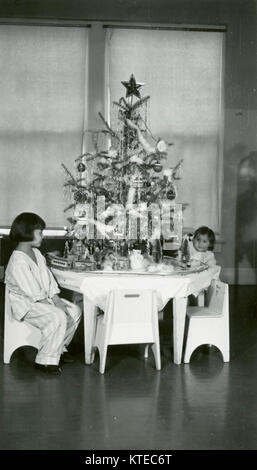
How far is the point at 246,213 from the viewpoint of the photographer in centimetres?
898

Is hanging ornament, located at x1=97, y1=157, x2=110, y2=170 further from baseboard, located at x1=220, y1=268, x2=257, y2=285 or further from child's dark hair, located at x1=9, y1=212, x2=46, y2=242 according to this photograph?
baseboard, located at x1=220, y1=268, x2=257, y2=285

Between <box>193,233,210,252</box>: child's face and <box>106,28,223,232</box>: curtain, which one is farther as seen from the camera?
<box>106,28,223,232</box>: curtain

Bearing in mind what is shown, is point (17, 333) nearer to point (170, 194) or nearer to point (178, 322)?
point (178, 322)

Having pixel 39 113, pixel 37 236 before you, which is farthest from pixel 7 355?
pixel 39 113

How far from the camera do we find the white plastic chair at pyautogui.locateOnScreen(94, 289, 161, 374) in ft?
13.8

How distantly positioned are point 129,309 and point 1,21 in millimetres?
6086

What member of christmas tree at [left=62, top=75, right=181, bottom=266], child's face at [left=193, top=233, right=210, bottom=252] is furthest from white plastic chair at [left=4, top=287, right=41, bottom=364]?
child's face at [left=193, top=233, right=210, bottom=252]

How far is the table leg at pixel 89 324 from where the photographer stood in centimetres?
441

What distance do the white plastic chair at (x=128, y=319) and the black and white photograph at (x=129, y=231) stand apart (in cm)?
1

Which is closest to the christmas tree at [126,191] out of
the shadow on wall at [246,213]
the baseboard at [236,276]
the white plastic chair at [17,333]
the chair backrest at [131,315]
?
the chair backrest at [131,315]

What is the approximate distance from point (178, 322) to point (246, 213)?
15.8 ft

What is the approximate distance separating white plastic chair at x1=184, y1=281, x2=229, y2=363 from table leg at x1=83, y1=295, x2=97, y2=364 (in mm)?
759

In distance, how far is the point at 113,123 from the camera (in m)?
8.86
